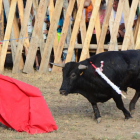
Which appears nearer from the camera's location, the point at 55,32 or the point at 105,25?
the point at 105,25

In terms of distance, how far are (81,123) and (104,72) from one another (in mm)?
953

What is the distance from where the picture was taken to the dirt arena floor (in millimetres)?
6730

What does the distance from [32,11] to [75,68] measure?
573 cm

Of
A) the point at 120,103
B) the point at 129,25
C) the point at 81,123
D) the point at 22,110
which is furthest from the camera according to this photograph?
the point at 129,25

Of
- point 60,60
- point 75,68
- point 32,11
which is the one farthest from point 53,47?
point 75,68

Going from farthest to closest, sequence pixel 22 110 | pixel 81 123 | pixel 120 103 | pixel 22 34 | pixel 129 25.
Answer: pixel 22 34 < pixel 129 25 < pixel 120 103 < pixel 81 123 < pixel 22 110

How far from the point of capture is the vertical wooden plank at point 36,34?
12055 mm

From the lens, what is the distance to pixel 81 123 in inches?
306

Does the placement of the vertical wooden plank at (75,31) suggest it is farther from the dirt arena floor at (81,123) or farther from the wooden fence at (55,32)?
the dirt arena floor at (81,123)

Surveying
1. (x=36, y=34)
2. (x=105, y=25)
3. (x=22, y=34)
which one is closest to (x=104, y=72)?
(x=105, y=25)

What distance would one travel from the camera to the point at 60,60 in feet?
40.6

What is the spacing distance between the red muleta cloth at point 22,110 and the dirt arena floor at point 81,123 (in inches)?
5.3

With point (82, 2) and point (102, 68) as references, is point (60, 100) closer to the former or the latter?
point (102, 68)

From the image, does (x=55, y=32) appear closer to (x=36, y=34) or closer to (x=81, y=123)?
(x=36, y=34)
